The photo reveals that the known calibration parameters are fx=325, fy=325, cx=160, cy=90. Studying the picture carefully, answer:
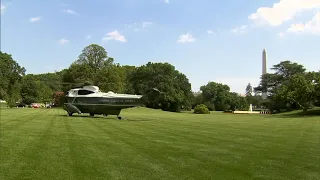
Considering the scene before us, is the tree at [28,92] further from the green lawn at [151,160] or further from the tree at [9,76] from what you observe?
the green lawn at [151,160]

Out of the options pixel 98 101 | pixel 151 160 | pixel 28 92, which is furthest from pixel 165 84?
pixel 151 160

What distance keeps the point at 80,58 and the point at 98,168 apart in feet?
252

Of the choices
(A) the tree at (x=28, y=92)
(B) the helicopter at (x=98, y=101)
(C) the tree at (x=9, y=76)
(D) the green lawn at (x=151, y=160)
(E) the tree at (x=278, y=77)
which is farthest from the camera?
(A) the tree at (x=28, y=92)

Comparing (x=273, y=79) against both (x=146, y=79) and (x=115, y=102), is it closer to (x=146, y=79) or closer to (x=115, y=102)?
(x=146, y=79)

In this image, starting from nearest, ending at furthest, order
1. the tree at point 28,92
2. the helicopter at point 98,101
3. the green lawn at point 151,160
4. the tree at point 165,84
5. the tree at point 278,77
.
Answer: the green lawn at point 151,160 < the helicopter at point 98,101 < the tree at point 165,84 < the tree at point 278,77 < the tree at point 28,92

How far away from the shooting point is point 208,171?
24.6 ft

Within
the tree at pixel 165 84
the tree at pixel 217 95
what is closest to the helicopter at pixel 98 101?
the tree at pixel 165 84

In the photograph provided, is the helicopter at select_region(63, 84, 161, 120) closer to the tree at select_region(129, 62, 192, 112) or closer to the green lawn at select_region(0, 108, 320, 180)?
the green lawn at select_region(0, 108, 320, 180)

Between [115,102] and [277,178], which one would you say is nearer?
[277,178]

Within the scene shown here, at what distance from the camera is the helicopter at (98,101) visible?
29562 millimetres

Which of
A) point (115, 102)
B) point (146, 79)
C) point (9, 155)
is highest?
point (146, 79)

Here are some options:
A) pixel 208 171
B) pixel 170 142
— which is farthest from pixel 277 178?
pixel 170 142

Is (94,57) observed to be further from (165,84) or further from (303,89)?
(303,89)

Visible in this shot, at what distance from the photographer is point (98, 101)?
30.9 metres
